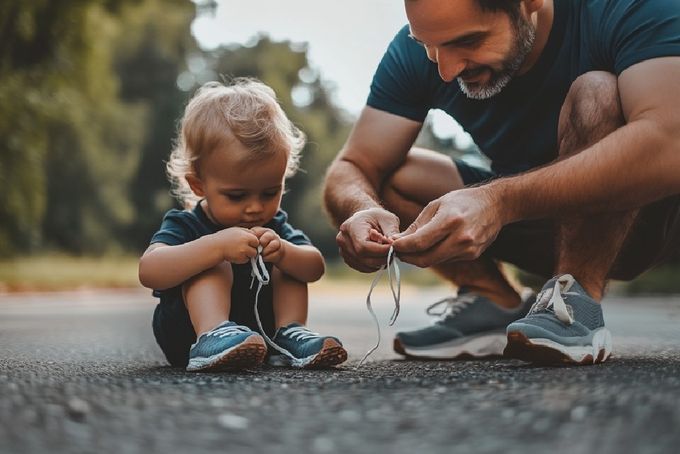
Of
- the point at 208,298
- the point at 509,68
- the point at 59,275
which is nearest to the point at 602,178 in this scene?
the point at 509,68

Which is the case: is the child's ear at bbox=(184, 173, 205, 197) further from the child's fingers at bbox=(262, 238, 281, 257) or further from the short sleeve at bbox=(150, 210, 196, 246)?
the child's fingers at bbox=(262, 238, 281, 257)

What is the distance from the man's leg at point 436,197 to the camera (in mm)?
2695

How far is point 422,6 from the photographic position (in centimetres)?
223

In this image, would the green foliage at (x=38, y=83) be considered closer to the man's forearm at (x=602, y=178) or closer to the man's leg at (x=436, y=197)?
the man's leg at (x=436, y=197)

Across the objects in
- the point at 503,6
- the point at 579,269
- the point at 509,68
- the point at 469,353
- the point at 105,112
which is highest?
the point at 105,112

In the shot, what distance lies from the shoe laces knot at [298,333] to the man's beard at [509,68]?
827 millimetres

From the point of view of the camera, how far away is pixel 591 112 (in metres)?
2.14

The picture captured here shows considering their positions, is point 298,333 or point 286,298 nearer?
point 298,333

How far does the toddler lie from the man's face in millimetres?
474

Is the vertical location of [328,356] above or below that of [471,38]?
below

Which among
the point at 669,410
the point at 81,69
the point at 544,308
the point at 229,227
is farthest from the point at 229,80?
the point at 81,69

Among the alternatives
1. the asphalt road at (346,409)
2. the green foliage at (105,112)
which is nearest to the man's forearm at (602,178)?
the asphalt road at (346,409)

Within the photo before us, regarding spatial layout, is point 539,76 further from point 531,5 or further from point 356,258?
point 356,258

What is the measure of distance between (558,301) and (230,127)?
3.20ft
